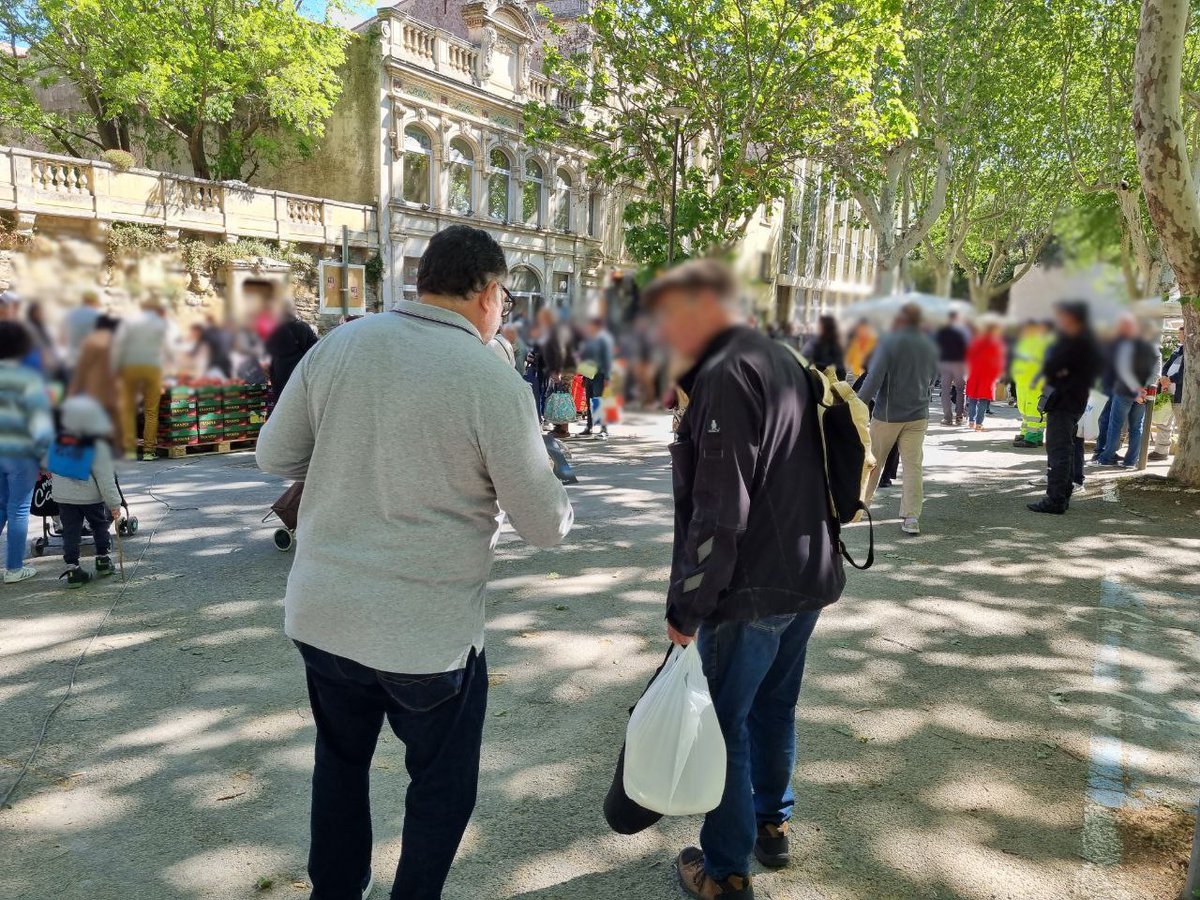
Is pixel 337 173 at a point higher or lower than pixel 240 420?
higher

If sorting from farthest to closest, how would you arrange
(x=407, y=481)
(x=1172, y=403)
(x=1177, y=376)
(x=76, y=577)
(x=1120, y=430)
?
(x=1120, y=430), (x=1172, y=403), (x=1177, y=376), (x=76, y=577), (x=407, y=481)

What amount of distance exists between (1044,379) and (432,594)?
1459 mm

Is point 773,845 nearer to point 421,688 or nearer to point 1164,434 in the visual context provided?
point 421,688

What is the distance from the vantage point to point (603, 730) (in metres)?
3.89

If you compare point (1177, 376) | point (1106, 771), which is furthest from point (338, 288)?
point (1177, 376)

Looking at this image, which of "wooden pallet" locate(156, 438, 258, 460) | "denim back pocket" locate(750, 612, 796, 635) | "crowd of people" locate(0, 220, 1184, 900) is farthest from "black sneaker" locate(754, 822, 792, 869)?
"wooden pallet" locate(156, 438, 258, 460)

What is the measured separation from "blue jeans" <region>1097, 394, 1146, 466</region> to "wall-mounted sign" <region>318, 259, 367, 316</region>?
11.3 meters

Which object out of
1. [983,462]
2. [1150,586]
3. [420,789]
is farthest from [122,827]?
[983,462]

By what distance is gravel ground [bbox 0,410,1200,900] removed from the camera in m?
2.92

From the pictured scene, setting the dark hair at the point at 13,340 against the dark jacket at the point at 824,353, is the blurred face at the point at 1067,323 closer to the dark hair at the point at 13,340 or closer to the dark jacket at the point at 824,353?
the dark jacket at the point at 824,353

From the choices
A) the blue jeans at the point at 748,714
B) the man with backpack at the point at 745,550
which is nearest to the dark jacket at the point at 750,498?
the man with backpack at the point at 745,550

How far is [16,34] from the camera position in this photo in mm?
17391

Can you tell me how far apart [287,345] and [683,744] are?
162 cm

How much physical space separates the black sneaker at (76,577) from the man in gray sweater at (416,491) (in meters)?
4.72
